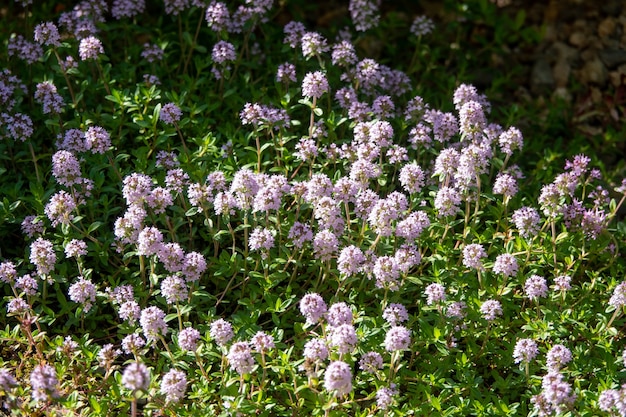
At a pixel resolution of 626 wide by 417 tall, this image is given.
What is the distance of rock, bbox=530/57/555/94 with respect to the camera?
8398mm

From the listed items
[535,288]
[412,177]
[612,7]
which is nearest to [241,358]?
[412,177]

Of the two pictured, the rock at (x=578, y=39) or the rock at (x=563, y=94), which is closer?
the rock at (x=563, y=94)

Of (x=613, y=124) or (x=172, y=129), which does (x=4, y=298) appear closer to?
(x=172, y=129)

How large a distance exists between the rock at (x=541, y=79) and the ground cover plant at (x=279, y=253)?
5.26 feet

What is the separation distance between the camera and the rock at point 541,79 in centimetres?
840

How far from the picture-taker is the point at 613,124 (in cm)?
799

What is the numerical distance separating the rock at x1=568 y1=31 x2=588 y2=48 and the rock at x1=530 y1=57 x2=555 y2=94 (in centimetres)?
48

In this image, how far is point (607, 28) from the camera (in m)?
8.77

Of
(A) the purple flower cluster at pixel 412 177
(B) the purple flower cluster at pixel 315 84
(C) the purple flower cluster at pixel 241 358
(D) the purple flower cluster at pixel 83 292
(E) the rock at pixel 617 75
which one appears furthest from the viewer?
(E) the rock at pixel 617 75

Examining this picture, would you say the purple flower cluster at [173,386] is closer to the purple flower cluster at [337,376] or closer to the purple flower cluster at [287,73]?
the purple flower cluster at [337,376]

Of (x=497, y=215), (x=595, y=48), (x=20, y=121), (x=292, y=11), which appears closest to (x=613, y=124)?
(x=595, y=48)

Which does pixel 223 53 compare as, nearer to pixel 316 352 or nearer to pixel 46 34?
pixel 46 34

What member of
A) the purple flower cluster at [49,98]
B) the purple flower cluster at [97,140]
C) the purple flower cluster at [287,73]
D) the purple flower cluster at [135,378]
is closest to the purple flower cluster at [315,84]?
the purple flower cluster at [287,73]

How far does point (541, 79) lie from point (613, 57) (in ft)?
2.48
